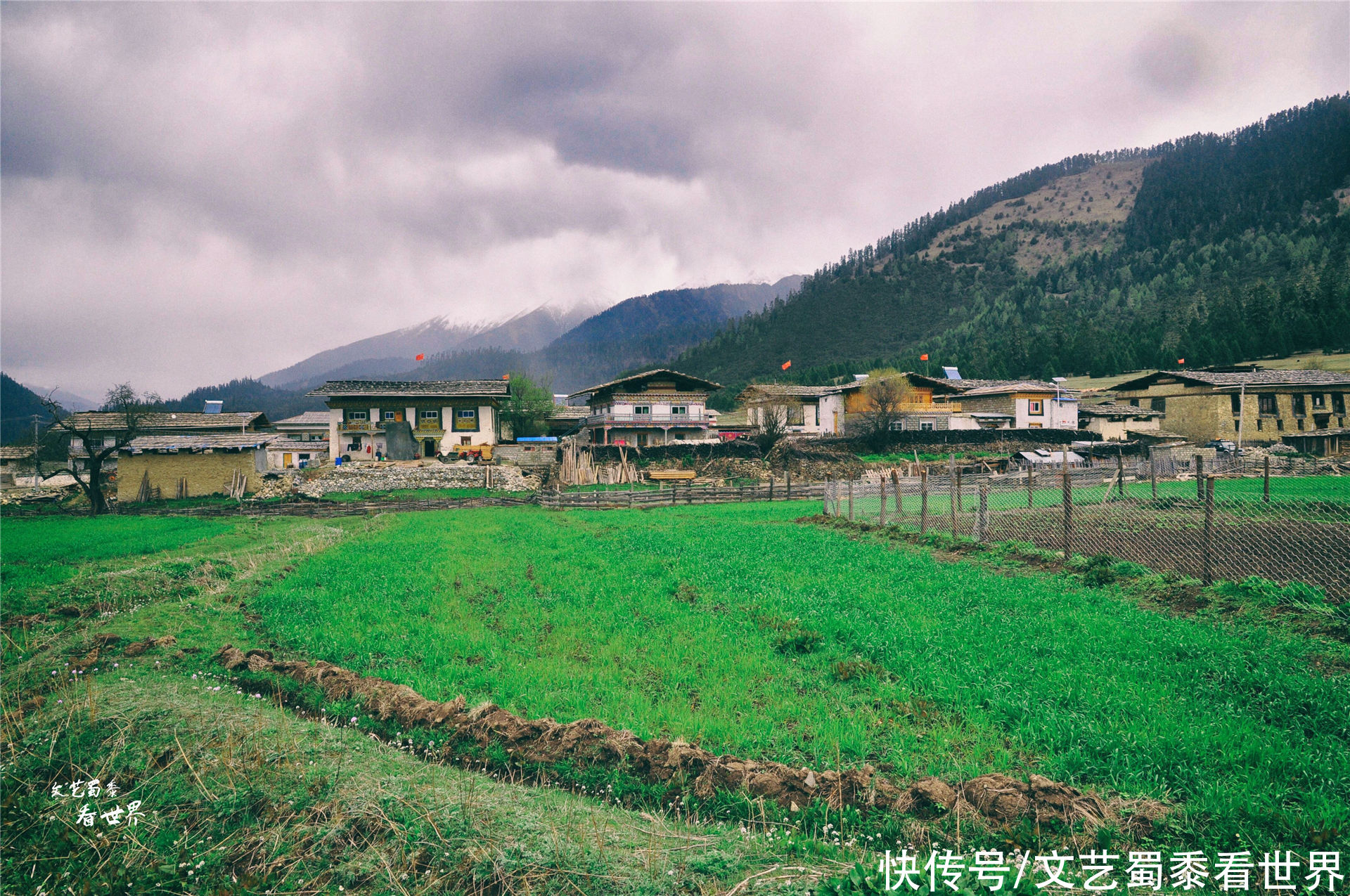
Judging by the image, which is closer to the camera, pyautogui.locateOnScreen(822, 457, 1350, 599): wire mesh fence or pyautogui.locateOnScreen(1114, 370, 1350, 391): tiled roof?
pyautogui.locateOnScreen(822, 457, 1350, 599): wire mesh fence

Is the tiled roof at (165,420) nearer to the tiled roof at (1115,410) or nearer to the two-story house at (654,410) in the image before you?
the two-story house at (654,410)

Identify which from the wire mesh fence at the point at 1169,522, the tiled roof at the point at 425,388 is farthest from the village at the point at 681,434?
the wire mesh fence at the point at 1169,522

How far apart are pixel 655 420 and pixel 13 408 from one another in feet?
493

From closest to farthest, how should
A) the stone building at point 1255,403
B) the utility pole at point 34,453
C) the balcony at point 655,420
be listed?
the stone building at point 1255,403 → the utility pole at point 34,453 → the balcony at point 655,420

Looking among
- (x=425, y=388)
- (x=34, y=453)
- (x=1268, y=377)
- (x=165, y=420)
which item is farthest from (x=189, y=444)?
Answer: (x=1268, y=377)

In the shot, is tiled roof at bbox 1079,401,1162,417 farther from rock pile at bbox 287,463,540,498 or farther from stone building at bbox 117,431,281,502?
stone building at bbox 117,431,281,502

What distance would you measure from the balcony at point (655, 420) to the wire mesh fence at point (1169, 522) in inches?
1254

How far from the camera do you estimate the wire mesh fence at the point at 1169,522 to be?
10.2 m

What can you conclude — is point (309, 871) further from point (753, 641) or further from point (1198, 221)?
point (1198, 221)

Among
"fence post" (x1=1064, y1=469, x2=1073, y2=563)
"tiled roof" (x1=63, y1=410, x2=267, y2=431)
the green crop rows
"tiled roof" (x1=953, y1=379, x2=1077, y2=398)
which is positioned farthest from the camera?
"tiled roof" (x1=953, y1=379, x2=1077, y2=398)

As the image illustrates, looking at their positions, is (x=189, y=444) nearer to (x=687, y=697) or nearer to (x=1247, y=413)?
(x=687, y=697)

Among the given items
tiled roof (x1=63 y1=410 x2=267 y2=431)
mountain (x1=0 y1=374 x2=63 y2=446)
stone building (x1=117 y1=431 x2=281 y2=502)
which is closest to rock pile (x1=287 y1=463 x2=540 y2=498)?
stone building (x1=117 y1=431 x2=281 y2=502)

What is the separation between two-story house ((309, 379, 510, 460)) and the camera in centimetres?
4738

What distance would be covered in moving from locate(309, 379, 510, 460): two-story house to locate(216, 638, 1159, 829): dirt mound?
1763 inches
